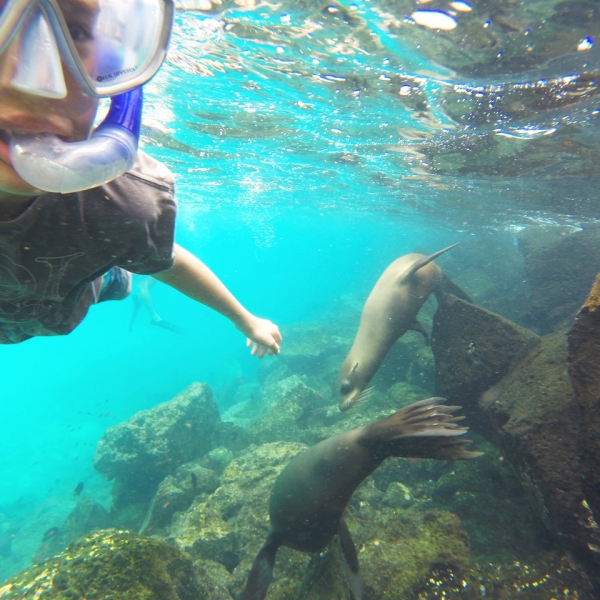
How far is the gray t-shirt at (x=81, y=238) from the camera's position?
3.98 feet

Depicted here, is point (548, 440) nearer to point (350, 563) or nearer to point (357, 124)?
point (350, 563)

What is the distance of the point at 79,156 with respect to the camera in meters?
0.89

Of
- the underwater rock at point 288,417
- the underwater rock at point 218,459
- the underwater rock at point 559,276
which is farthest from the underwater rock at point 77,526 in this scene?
the underwater rock at point 559,276

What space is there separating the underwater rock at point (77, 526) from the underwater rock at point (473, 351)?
11.6 meters

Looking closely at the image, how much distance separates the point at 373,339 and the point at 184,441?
809 centimetres

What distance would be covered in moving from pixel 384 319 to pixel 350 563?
4593 millimetres

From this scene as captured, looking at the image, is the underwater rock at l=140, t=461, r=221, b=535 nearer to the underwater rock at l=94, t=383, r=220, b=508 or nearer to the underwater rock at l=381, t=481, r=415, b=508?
the underwater rock at l=94, t=383, r=220, b=508

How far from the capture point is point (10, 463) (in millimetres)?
27609

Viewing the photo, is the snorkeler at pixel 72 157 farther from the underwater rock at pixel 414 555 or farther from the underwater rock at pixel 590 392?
the underwater rock at pixel 414 555

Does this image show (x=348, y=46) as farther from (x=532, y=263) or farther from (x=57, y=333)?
(x=532, y=263)

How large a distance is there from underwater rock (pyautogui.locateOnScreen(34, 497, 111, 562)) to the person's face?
44.9 ft

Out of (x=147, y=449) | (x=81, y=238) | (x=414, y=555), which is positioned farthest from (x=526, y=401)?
(x=147, y=449)

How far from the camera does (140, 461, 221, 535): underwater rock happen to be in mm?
7977

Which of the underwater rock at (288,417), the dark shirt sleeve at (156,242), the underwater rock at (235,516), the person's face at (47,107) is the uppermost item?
the person's face at (47,107)
